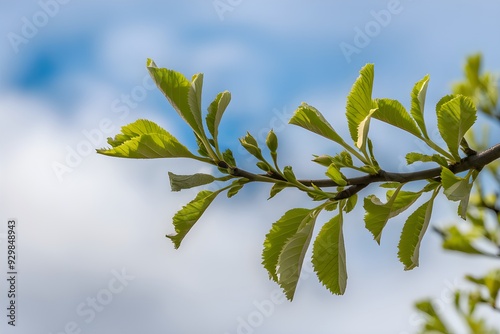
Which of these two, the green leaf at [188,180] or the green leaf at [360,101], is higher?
the green leaf at [188,180]

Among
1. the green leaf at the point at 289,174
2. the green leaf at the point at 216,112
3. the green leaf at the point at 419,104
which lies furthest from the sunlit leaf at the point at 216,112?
the green leaf at the point at 419,104

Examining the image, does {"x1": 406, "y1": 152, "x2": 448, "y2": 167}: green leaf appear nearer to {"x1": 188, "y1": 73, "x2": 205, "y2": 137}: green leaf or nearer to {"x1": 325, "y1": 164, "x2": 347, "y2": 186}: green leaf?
{"x1": 325, "y1": 164, "x2": 347, "y2": 186}: green leaf

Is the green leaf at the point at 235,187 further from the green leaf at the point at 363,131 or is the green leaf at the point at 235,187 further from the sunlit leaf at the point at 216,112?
the green leaf at the point at 363,131

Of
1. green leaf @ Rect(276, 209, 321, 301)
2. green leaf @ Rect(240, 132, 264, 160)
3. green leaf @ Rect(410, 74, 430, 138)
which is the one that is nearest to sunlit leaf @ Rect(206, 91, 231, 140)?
green leaf @ Rect(240, 132, 264, 160)

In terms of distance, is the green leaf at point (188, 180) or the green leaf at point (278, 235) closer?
the green leaf at point (188, 180)

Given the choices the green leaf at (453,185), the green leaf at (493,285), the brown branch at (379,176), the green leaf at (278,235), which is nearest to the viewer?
the green leaf at (453,185)

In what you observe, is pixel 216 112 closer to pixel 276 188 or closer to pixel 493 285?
pixel 276 188
